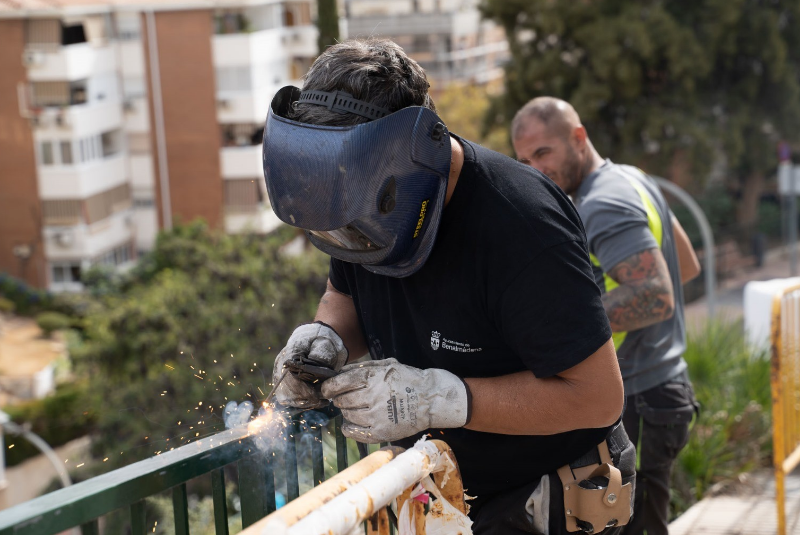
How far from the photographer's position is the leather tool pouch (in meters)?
2.17

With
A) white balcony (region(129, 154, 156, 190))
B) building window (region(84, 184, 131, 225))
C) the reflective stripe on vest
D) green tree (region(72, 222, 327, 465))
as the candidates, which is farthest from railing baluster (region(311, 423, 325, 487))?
white balcony (region(129, 154, 156, 190))

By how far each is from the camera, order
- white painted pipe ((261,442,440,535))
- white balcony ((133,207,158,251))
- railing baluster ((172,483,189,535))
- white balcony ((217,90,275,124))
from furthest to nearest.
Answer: white balcony ((133,207,158,251)), white balcony ((217,90,275,124)), railing baluster ((172,483,189,535)), white painted pipe ((261,442,440,535))

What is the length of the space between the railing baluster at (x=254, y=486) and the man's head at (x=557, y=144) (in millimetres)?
1818

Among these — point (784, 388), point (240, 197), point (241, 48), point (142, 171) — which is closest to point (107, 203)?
point (142, 171)

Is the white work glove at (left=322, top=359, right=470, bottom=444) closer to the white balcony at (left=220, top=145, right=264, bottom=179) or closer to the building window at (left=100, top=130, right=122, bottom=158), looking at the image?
the white balcony at (left=220, top=145, right=264, bottom=179)

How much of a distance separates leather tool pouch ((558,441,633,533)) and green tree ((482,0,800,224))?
21844 mm

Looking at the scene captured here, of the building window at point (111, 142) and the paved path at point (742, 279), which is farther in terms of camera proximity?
the building window at point (111, 142)

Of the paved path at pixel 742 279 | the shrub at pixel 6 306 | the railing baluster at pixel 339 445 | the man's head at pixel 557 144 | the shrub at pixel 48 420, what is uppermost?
the man's head at pixel 557 144

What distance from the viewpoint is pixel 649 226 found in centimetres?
330

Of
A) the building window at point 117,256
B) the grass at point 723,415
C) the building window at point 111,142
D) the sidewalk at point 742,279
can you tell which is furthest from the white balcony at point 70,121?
the grass at point 723,415

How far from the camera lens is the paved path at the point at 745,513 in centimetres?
457

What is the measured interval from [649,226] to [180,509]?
2.06 m

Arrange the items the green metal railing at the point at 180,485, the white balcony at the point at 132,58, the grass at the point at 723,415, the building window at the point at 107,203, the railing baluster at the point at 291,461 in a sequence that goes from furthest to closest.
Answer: the white balcony at the point at 132,58
the building window at the point at 107,203
the grass at the point at 723,415
the railing baluster at the point at 291,461
the green metal railing at the point at 180,485

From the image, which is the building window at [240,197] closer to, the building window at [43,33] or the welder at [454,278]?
the building window at [43,33]
